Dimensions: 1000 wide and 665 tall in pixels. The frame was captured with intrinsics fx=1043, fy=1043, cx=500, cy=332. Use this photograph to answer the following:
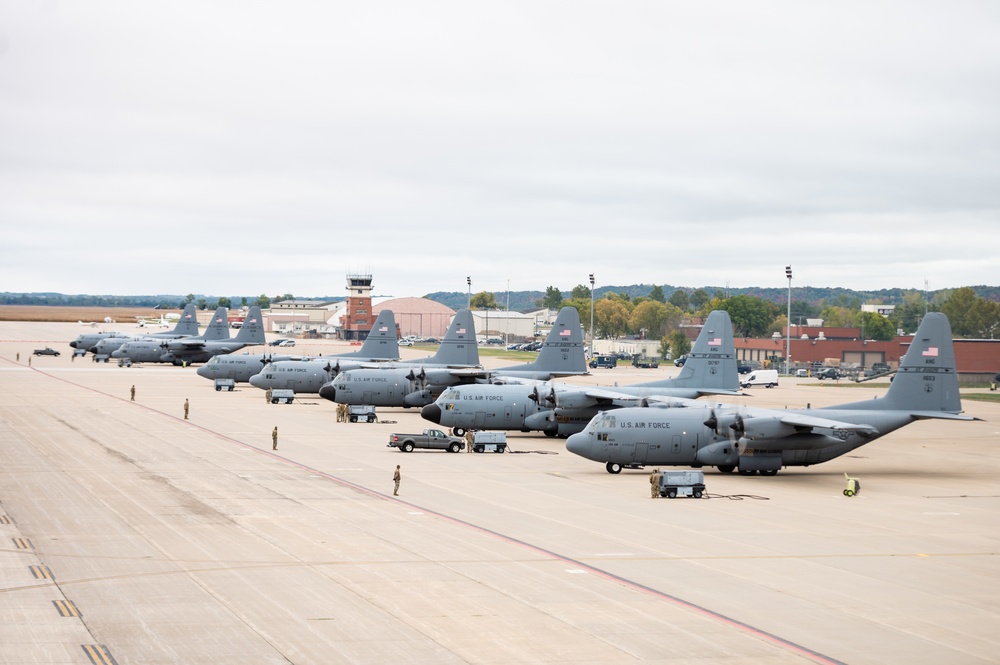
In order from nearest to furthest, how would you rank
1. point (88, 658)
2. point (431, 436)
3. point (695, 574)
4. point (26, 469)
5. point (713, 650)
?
point (88, 658) → point (713, 650) → point (695, 574) → point (26, 469) → point (431, 436)

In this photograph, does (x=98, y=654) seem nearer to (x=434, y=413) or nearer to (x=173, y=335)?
(x=434, y=413)

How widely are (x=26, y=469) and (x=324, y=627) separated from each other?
30.6m

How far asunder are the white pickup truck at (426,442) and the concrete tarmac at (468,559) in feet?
2.43

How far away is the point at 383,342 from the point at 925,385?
64.3 meters

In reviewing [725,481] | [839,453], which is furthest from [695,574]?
[839,453]

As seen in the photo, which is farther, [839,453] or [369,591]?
[839,453]

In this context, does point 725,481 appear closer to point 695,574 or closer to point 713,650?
point 695,574

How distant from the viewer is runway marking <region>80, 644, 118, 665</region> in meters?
22.0

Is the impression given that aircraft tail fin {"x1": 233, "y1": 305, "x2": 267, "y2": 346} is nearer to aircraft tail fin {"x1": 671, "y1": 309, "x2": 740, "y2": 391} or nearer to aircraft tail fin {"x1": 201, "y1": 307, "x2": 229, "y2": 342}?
aircraft tail fin {"x1": 201, "y1": 307, "x2": 229, "y2": 342}

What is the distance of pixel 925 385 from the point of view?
2266 inches

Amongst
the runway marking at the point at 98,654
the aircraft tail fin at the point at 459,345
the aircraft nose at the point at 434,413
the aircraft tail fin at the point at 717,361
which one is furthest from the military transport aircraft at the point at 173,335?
the runway marking at the point at 98,654

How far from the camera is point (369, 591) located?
28.6 m

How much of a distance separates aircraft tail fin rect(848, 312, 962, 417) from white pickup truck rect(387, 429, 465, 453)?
22.4 metres

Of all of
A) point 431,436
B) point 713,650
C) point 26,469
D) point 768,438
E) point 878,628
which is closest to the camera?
point 713,650
